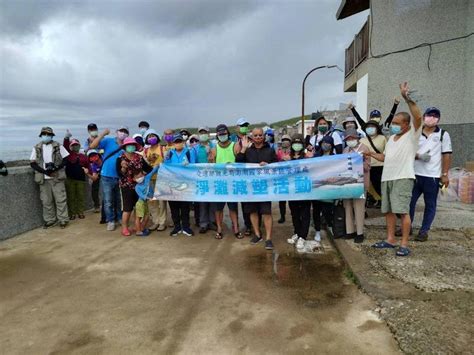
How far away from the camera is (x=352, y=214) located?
5.01 meters

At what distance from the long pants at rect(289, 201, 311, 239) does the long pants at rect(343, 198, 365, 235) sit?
1.89 ft

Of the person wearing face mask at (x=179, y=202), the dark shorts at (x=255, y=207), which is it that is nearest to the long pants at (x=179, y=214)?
the person wearing face mask at (x=179, y=202)

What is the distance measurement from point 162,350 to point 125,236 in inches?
137

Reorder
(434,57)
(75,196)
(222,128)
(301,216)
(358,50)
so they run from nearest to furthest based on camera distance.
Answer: (301,216) → (222,128) → (75,196) → (434,57) → (358,50)

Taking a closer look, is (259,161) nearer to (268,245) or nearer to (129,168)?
(268,245)

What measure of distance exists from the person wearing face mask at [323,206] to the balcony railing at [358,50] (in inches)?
208

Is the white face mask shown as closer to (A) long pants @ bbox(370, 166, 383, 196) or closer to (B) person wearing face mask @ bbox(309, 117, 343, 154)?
(B) person wearing face mask @ bbox(309, 117, 343, 154)

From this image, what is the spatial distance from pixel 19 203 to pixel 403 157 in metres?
6.28

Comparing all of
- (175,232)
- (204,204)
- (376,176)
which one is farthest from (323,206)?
(175,232)

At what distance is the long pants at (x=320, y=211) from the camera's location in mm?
5207

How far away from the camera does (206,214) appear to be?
5926 mm

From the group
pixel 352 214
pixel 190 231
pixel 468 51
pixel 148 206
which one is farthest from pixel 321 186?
pixel 468 51

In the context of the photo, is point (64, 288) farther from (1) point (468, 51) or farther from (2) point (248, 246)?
(1) point (468, 51)

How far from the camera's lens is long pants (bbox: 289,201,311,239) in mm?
5007
